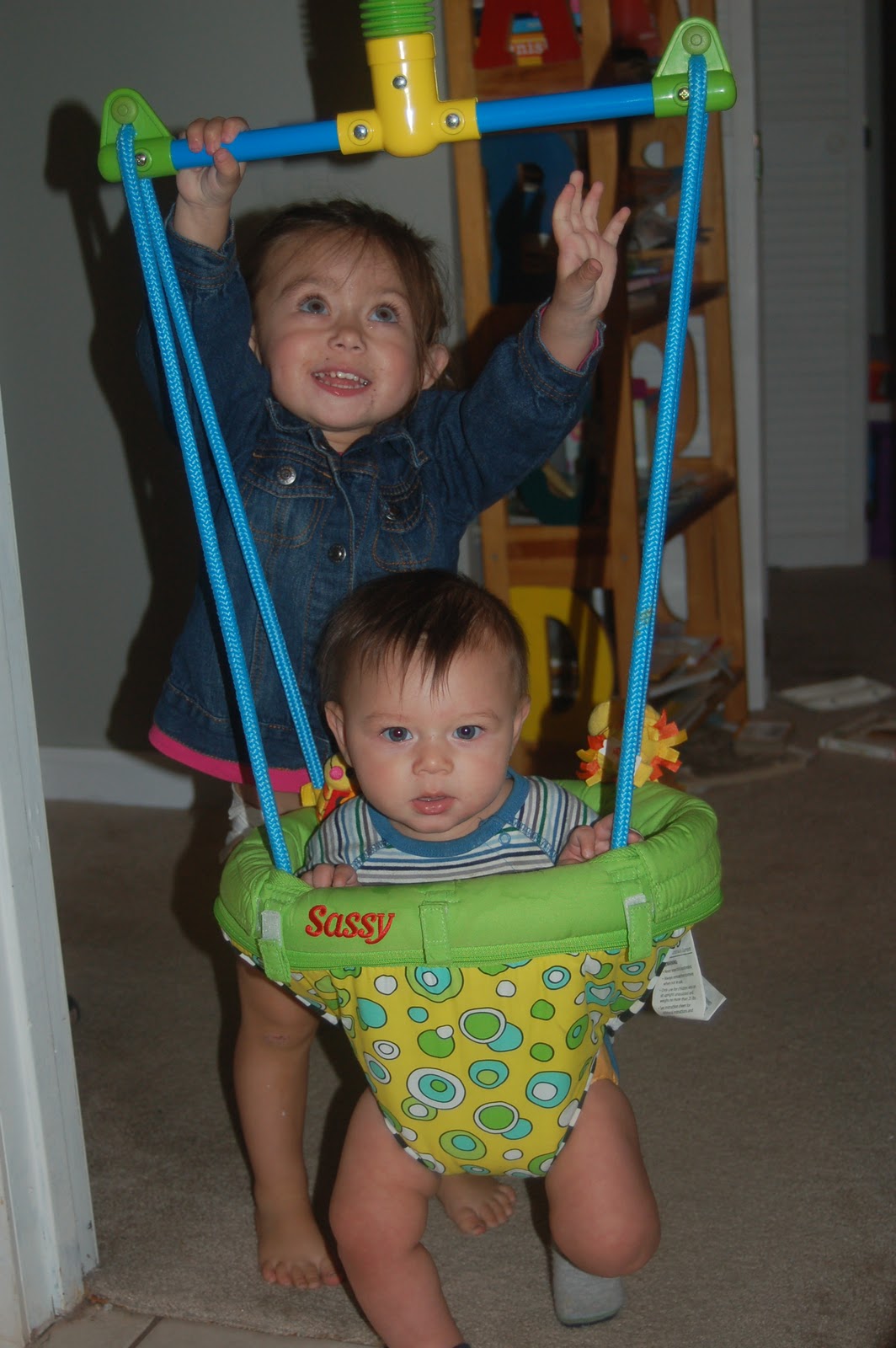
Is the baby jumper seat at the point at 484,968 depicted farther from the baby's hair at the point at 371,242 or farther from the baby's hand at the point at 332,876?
the baby's hair at the point at 371,242

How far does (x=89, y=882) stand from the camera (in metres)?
2.11

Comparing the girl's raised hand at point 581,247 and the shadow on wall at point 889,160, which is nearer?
the girl's raised hand at point 581,247

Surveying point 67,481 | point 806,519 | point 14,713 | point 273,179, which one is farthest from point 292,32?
point 806,519

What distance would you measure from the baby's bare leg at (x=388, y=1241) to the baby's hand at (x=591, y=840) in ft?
0.87

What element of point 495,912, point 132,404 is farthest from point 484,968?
point 132,404

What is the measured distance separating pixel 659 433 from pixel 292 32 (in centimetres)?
145

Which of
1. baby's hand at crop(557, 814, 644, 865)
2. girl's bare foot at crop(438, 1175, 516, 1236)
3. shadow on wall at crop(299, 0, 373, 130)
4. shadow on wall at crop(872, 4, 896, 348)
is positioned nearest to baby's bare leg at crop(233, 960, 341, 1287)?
girl's bare foot at crop(438, 1175, 516, 1236)

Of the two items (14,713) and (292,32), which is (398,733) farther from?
(292,32)

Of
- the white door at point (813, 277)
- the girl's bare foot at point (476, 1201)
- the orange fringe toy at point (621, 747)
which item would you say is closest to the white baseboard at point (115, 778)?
the girl's bare foot at point (476, 1201)

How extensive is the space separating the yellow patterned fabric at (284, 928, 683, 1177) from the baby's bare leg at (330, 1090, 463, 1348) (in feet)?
0.15

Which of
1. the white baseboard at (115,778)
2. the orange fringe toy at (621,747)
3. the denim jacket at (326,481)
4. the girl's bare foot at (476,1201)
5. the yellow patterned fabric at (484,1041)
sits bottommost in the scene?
the girl's bare foot at (476,1201)

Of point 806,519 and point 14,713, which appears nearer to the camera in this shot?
point 14,713

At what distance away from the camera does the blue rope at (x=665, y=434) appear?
895 millimetres

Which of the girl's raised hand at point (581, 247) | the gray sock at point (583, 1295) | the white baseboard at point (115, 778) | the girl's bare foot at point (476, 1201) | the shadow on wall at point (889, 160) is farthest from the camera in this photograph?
the shadow on wall at point (889, 160)
